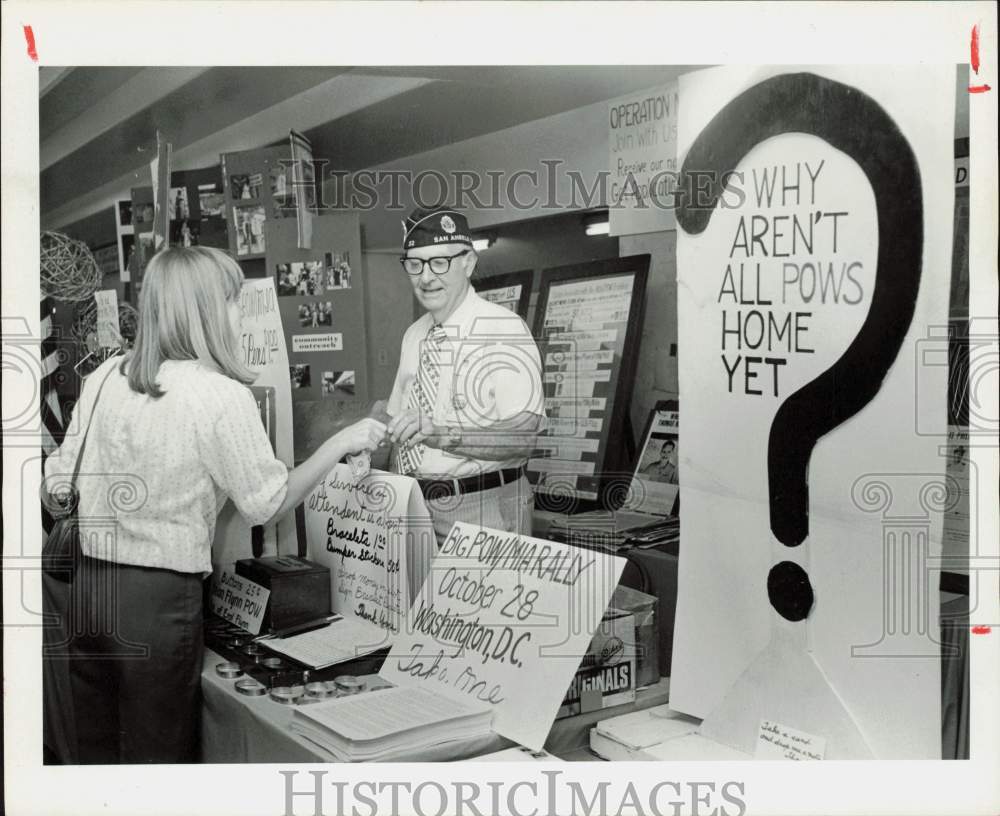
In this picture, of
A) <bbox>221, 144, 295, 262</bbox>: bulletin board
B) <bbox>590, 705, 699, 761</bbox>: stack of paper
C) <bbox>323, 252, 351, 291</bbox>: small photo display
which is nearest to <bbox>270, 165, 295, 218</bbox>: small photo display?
<bbox>221, 144, 295, 262</bbox>: bulletin board

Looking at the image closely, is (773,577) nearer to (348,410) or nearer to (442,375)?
(442,375)

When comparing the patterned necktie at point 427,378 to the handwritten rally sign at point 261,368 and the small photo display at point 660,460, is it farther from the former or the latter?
the small photo display at point 660,460

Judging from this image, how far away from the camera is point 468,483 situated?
1688mm

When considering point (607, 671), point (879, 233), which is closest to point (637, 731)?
point (607, 671)

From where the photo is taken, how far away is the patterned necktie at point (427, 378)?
1.67 meters

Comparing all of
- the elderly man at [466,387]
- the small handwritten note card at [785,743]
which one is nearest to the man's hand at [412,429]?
the elderly man at [466,387]

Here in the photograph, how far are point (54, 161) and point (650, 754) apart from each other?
4.79ft

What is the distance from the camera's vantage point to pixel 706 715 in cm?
162

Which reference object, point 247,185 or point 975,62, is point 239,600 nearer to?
point 247,185

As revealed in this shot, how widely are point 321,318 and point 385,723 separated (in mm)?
710

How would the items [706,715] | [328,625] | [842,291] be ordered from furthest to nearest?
[328,625], [706,715], [842,291]

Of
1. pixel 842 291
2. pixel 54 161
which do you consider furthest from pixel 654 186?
pixel 54 161

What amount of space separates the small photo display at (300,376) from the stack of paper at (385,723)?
551 millimetres

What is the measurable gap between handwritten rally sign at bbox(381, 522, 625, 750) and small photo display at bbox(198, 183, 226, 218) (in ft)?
2.31
